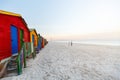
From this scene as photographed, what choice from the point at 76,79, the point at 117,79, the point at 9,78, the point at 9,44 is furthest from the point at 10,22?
the point at 117,79

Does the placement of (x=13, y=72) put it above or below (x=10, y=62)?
below

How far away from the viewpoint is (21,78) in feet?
17.3

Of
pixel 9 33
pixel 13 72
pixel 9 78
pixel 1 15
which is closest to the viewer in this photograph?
pixel 9 78

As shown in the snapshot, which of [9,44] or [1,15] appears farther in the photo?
[9,44]

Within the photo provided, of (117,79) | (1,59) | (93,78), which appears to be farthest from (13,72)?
(117,79)

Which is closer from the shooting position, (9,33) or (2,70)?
(2,70)

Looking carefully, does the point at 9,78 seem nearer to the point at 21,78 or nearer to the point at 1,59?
the point at 21,78

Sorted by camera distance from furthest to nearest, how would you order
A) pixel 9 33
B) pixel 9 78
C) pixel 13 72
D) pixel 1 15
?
pixel 9 33, pixel 1 15, pixel 13 72, pixel 9 78

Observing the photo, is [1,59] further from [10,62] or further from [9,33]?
[9,33]

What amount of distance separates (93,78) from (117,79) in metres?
1.27

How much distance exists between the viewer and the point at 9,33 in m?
7.25

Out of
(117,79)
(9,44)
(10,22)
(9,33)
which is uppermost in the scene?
(10,22)

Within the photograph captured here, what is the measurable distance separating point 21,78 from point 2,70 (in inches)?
46.4

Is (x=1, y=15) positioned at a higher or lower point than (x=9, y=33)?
higher
